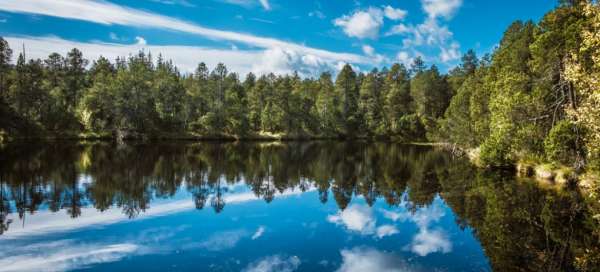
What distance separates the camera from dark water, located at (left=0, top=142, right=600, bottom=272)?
13.7m

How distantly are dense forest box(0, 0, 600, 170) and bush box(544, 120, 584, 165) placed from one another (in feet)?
0.43

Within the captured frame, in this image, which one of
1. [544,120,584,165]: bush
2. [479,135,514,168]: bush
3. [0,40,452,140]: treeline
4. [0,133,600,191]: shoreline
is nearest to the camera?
[544,120,584,165]: bush

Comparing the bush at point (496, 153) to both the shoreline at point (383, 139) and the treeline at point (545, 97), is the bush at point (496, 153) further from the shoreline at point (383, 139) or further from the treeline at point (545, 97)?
the shoreline at point (383, 139)

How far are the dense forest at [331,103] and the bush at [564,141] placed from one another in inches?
5.2

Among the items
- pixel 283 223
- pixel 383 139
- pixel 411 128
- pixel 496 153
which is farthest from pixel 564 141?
pixel 383 139

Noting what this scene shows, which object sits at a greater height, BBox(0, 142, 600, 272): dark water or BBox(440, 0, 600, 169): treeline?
BBox(440, 0, 600, 169): treeline

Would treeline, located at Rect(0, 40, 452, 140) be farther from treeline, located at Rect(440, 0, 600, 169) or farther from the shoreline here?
treeline, located at Rect(440, 0, 600, 169)

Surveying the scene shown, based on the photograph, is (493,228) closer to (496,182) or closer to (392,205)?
(392,205)

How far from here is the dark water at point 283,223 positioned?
1372cm

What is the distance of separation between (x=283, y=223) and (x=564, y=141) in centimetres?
2084

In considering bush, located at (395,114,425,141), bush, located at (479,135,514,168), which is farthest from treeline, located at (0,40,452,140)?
bush, located at (479,135,514,168)

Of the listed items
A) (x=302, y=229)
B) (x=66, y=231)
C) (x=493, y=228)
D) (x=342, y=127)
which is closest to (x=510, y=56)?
(x=493, y=228)

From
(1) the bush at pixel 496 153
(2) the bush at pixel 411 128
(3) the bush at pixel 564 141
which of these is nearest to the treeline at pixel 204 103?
(2) the bush at pixel 411 128

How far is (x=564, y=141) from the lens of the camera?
27.9 metres
